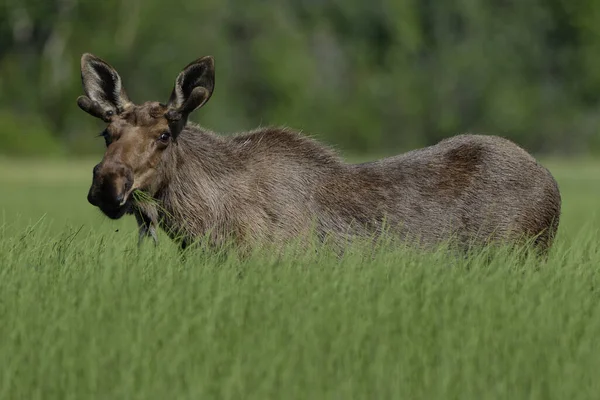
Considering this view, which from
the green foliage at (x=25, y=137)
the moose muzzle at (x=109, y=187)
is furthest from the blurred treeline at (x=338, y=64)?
the moose muzzle at (x=109, y=187)

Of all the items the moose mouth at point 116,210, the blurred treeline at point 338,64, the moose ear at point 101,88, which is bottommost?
the moose mouth at point 116,210

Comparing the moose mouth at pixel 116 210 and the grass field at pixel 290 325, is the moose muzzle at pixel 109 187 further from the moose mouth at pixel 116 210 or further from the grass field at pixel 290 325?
the grass field at pixel 290 325

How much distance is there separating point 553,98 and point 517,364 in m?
56.1

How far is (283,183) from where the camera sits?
8.09 meters

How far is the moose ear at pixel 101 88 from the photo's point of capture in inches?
296

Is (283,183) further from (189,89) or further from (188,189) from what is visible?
(189,89)

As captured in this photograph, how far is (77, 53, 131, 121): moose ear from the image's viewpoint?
7512 mm

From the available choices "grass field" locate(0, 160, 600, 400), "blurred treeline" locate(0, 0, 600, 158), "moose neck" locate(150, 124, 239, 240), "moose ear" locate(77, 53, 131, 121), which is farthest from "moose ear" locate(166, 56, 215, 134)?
"blurred treeline" locate(0, 0, 600, 158)

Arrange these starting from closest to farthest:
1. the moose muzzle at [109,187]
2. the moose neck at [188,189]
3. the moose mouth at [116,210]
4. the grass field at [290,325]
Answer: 1. the grass field at [290,325]
2. the moose muzzle at [109,187]
3. the moose mouth at [116,210]
4. the moose neck at [188,189]

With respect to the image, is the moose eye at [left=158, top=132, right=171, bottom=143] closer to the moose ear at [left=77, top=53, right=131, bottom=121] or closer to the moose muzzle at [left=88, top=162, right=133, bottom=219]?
the moose ear at [left=77, top=53, right=131, bottom=121]

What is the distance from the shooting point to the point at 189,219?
25.4ft

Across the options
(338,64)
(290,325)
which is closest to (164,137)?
(290,325)

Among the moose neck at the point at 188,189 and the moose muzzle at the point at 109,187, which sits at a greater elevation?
the moose neck at the point at 188,189

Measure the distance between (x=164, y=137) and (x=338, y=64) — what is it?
5510 centimetres
